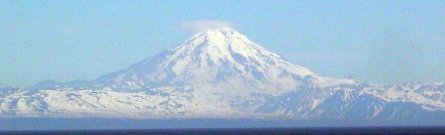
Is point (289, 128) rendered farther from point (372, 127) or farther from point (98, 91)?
point (98, 91)

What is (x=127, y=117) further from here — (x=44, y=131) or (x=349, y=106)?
(x=349, y=106)

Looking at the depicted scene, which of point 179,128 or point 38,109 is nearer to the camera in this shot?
point 179,128

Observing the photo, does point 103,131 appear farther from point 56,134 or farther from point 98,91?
point 98,91

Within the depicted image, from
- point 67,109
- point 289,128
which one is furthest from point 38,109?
point 289,128

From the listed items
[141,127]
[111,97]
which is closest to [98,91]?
[111,97]

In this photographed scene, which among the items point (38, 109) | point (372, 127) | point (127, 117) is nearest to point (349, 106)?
point (372, 127)

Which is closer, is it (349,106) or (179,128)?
(179,128)

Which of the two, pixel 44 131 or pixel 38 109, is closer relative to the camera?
pixel 44 131
